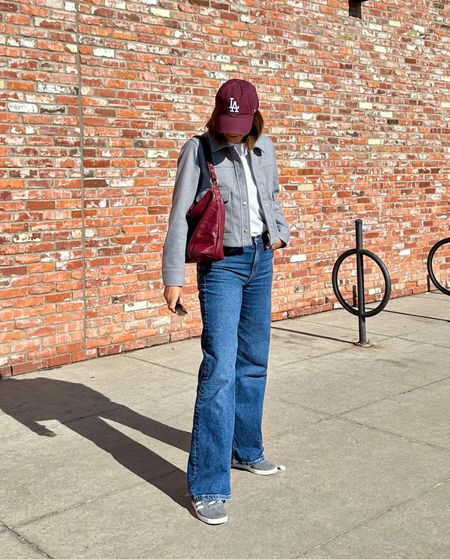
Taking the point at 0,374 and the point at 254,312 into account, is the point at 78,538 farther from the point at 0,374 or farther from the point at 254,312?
the point at 0,374

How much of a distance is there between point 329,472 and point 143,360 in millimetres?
2587

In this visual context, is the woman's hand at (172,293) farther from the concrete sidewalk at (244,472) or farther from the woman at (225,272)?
the concrete sidewalk at (244,472)

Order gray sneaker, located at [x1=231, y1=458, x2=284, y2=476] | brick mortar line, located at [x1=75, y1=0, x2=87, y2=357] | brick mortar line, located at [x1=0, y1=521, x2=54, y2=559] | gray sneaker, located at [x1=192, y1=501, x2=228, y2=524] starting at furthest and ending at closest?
brick mortar line, located at [x1=75, y1=0, x2=87, y2=357] < gray sneaker, located at [x1=231, y1=458, x2=284, y2=476] < gray sneaker, located at [x1=192, y1=501, x2=228, y2=524] < brick mortar line, located at [x1=0, y1=521, x2=54, y2=559]

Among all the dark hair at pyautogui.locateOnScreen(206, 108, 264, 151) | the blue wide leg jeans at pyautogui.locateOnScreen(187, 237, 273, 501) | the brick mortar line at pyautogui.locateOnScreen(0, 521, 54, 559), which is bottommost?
the brick mortar line at pyautogui.locateOnScreen(0, 521, 54, 559)

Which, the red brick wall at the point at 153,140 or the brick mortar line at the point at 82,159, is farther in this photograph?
the brick mortar line at the point at 82,159

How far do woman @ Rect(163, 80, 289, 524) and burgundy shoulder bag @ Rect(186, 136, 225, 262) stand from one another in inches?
2.1

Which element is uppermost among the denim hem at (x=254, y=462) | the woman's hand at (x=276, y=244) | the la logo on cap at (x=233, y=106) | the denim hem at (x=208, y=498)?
the la logo on cap at (x=233, y=106)

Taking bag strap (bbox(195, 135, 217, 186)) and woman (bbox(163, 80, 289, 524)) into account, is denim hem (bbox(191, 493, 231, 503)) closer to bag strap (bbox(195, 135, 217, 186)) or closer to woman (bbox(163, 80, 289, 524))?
woman (bbox(163, 80, 289, 524))

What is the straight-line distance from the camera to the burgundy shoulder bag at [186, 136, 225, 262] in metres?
3.44

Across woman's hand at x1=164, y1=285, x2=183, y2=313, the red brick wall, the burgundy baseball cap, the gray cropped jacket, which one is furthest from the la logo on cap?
the red brick wall

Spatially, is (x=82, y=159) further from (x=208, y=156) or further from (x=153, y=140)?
→ (x=208, y=156)

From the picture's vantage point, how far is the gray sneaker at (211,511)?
338 centimetres

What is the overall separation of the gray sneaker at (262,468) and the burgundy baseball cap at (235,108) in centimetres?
162

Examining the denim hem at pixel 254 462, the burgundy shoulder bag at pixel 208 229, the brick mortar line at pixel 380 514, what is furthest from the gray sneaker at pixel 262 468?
the burgundy shoulder bag at pixel 208 229
